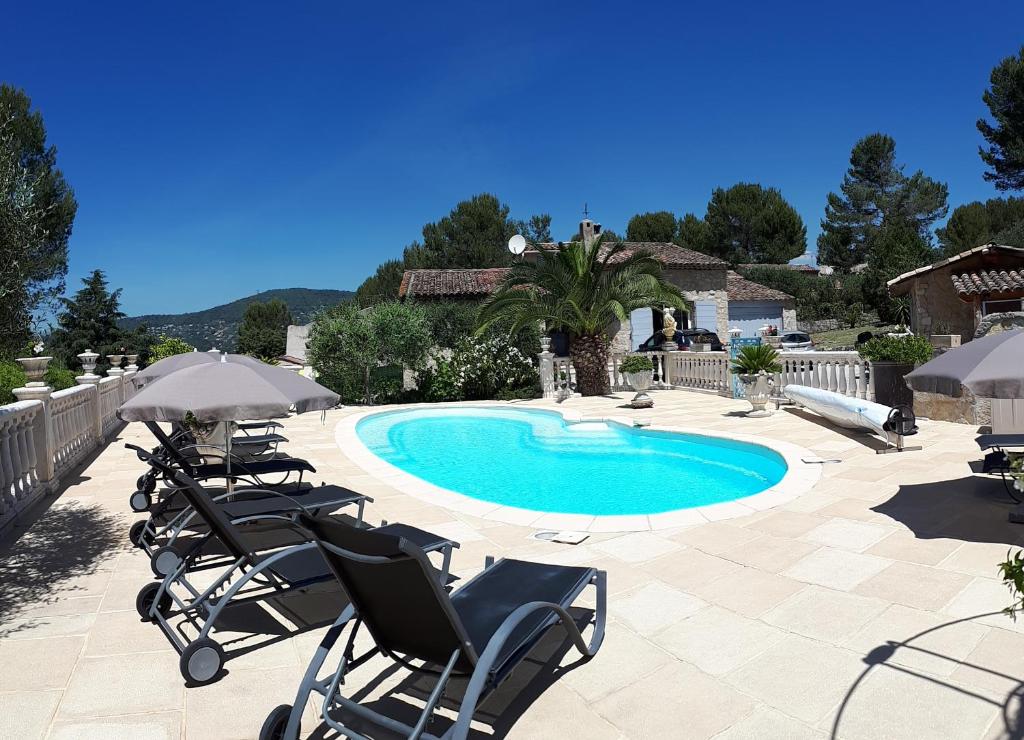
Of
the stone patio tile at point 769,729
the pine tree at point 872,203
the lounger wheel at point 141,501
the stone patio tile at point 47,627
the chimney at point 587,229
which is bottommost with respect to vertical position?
the stone patio tile at point 769,729

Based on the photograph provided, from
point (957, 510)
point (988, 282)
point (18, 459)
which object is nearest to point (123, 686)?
point (18, 459)

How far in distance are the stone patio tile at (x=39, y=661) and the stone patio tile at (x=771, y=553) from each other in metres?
4.05

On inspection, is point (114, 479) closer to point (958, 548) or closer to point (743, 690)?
point (743, 690)

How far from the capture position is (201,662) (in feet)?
9.59

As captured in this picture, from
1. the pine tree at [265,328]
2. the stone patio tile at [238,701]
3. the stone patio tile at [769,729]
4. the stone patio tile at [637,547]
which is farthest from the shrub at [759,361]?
the pine tree at [265,328]

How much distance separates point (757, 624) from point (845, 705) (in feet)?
2.65

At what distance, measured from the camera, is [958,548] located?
439cm

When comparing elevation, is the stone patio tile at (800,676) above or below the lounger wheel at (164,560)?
below

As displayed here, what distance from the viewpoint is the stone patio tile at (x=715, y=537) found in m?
4.73

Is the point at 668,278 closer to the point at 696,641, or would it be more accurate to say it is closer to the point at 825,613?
the point at 825,613

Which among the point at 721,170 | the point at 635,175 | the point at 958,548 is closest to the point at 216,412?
the point at 958,548

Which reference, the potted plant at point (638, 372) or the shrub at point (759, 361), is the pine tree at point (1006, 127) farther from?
the shrub at point (759, 361)

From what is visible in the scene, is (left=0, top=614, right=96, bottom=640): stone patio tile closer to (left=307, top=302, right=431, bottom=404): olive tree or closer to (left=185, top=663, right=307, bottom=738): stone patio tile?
(left=185, top=663, right=307, bottom=738): stone patio tile

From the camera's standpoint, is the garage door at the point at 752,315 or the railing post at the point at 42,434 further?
the garage door at the point at 752,315
